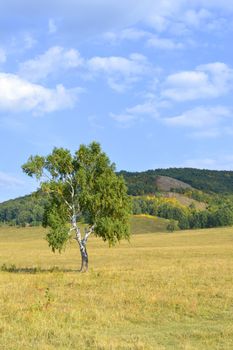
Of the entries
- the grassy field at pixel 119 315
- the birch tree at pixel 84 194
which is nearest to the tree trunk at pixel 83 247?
the birch tree at pixel 84 194

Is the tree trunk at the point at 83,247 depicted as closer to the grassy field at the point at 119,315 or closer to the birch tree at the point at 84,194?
the birch tree at the point at 84,194

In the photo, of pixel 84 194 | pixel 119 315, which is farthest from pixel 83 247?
pixel 119 315

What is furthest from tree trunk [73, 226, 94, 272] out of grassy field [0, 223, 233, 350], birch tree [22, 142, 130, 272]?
grassy field [0, 223, 233, 350]

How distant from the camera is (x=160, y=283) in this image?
29.3 metres

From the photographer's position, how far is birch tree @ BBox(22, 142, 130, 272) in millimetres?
44000

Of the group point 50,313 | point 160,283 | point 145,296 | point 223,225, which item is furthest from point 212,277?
point 223,225

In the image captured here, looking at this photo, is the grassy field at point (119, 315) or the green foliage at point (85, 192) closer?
the grassy field at point (119, 315)

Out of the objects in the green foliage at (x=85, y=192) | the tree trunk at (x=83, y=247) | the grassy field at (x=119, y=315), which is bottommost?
the grassy field at (x=119, y=315)

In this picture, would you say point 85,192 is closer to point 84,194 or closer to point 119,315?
point 84,194

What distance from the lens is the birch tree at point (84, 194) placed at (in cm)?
4400

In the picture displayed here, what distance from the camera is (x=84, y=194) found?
43.8 m

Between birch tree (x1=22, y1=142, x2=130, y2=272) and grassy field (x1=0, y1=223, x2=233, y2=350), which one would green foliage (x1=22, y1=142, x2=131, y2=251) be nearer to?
birch tree (x1=22, y1=142, x2=130, y2=272)

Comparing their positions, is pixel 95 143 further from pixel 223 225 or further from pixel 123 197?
pixel 223 225

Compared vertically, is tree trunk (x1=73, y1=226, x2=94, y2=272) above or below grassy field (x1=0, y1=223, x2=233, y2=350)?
above
